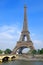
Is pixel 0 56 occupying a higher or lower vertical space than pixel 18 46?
lower

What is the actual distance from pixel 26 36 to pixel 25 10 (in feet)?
41.7

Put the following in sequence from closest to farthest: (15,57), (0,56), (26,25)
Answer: (0,56), (15,57), (26,25)

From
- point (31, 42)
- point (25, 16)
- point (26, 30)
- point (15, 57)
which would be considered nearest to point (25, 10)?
point (25, 16)

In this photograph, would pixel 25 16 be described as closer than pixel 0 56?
No

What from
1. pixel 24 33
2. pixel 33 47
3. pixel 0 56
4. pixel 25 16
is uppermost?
pixel 25 16

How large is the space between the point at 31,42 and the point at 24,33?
19.0ft

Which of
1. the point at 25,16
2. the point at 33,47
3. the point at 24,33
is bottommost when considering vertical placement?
the point at 33,47

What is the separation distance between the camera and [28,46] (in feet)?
319

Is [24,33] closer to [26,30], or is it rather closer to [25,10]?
[26,30]

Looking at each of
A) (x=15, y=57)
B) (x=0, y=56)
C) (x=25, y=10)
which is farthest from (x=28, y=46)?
(x=0, y=56)

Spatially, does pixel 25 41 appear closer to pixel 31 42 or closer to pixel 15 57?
pixel 31 42

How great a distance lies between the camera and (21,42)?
325 feet

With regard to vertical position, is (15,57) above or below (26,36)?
below

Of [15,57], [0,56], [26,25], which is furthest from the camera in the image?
[26,25]
